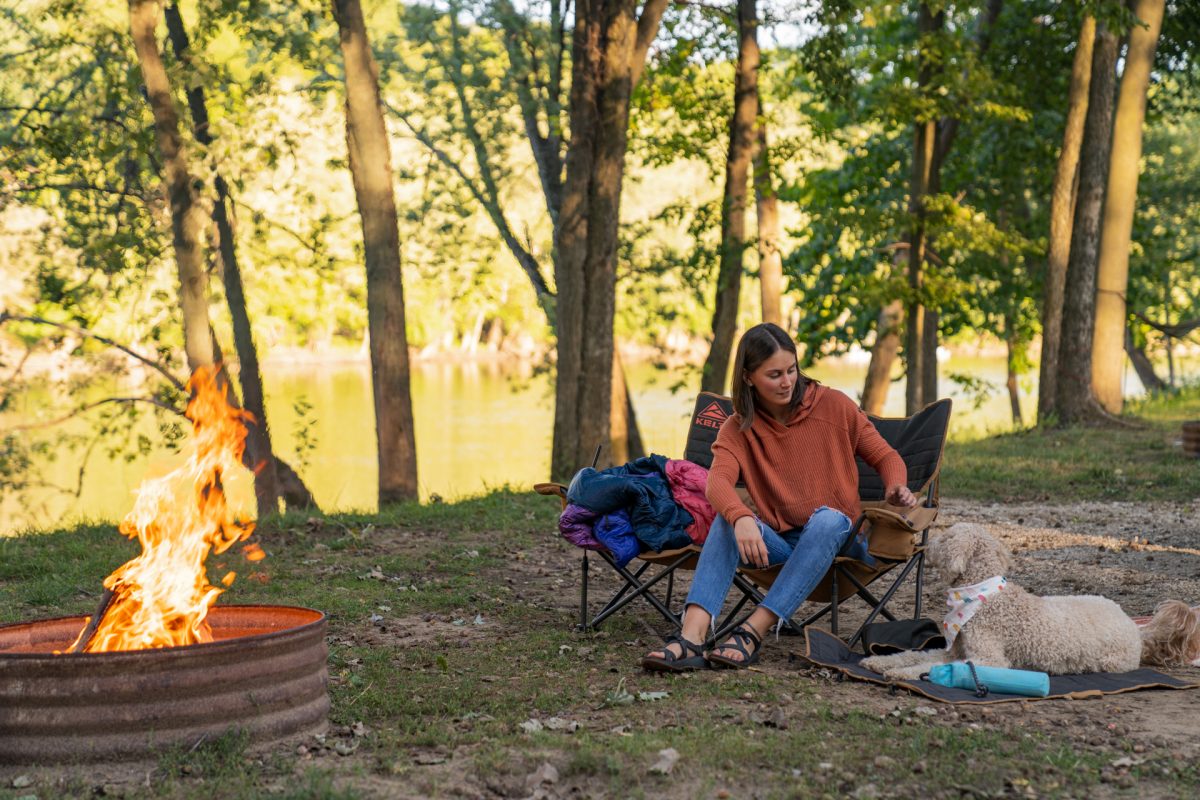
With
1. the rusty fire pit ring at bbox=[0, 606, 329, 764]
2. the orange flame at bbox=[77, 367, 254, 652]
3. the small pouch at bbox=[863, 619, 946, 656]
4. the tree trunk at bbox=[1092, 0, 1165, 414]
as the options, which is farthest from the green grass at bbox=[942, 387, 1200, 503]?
the rusty fire pit ring at bbox=[0, 606, 329, 764]

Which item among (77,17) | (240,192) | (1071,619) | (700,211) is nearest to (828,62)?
(700,211)

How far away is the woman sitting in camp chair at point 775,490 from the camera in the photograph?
4.48 meters

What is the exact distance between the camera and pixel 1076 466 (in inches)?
427

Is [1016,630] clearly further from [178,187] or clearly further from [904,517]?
[178,187]

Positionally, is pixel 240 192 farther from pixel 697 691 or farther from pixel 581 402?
pixel 697 691

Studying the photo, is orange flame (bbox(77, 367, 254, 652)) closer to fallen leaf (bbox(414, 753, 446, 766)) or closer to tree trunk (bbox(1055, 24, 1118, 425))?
fallen leaf (bbox(414, 753, 446, 766))

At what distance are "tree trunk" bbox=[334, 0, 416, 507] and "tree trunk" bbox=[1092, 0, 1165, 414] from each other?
8.64 meters

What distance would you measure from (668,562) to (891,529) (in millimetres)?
934

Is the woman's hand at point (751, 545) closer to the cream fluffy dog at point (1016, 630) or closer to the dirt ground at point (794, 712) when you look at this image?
the dirt ground at point (794, 712)

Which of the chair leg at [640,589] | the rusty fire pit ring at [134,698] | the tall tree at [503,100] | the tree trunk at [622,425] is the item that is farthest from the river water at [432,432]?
the rusty fire pit ring at [134,698]

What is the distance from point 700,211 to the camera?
17.0 metres

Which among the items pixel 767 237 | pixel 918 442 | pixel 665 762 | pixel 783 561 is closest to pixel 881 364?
pixel 767 237

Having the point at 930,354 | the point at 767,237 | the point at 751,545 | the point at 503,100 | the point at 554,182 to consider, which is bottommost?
the point at 751,545

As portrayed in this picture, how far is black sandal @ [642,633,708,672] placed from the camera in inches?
171
